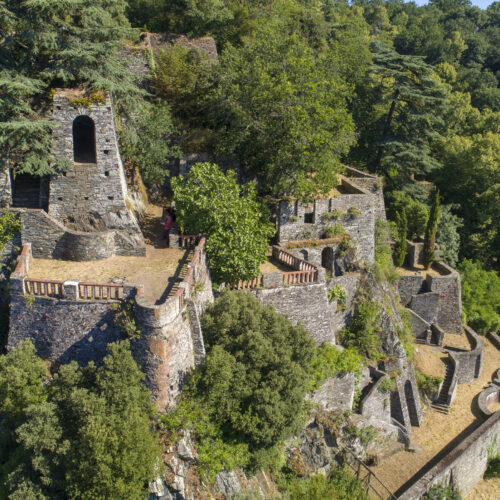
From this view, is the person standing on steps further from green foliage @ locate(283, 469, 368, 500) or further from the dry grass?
green foliage @ locate(283, 469, 368, 500)

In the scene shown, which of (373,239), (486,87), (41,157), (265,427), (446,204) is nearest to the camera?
(265,427)

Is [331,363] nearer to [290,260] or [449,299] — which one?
[290,260]

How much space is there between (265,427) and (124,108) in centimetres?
1729

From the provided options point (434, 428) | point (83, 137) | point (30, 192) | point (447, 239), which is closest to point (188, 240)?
point (30, 192)

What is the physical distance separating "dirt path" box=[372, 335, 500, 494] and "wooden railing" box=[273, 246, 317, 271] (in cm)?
1140

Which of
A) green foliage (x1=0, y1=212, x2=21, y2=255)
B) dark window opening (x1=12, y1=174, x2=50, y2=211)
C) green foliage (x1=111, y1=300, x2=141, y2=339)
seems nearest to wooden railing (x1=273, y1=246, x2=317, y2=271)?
green foliage (x1=111, y1=300, x2=141, y2=339)

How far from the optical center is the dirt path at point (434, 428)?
2644 cm

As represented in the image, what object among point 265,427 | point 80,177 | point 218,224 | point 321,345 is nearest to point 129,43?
point 80,177

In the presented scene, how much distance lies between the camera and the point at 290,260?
26172mm

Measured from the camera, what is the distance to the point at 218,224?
904 inches

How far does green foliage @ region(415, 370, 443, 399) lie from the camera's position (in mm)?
31141

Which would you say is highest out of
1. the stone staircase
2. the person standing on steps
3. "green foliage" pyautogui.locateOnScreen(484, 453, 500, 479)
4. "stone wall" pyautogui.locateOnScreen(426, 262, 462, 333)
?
the person standing on steps

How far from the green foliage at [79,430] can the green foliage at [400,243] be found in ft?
83.1

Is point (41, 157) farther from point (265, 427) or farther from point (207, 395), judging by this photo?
point (265, 427)
